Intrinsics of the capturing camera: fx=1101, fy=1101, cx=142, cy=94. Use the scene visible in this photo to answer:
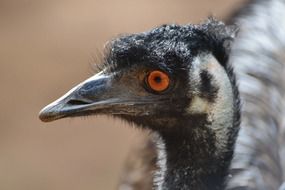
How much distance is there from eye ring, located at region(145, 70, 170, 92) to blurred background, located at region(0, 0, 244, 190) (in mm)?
A: 1719

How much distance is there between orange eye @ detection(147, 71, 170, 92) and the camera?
3291mm

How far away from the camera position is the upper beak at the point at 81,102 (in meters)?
3.29

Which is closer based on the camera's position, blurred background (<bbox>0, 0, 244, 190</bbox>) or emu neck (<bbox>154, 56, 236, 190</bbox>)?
emu neck (<bbox>154, 56, 236, 190</bbox>)

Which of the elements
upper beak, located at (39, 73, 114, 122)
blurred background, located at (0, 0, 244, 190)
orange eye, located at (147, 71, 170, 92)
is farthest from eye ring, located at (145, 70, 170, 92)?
blurred background, located at (0, 0, 244, 190)

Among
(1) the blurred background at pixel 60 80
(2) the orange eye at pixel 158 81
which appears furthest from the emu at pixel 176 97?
(1) the blurred background at pixel 60 80

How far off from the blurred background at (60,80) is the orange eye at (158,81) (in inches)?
67.8

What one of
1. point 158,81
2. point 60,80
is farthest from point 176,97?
point 60,80

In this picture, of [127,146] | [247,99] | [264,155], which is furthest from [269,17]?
[127,146]

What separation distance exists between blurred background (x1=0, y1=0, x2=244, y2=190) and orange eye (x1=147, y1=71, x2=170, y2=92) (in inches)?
67.8

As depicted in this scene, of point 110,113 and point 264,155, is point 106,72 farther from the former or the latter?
point 264,155

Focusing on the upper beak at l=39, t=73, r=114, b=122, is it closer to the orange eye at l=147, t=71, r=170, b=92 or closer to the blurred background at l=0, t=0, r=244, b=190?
the orange eye at l=147, t=71, r=170, b=92

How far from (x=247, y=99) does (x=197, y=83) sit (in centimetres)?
132

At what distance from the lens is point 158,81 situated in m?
3.33

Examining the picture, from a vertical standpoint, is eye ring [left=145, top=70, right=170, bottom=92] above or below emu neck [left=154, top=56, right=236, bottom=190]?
above
